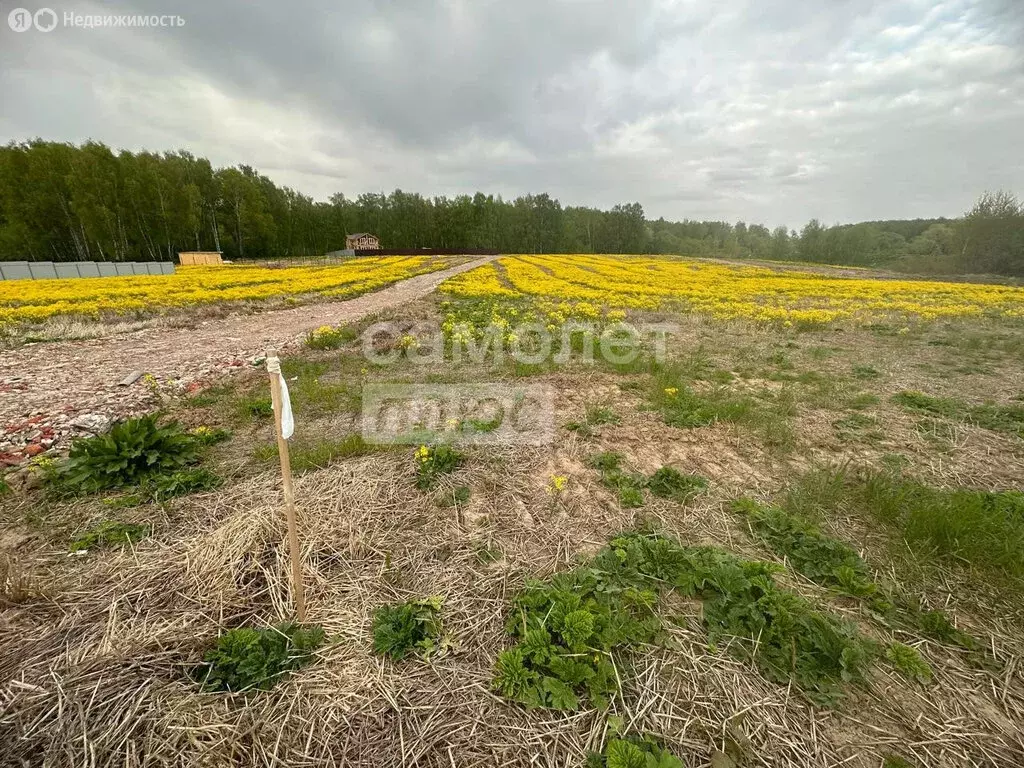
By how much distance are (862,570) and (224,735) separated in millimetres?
4383

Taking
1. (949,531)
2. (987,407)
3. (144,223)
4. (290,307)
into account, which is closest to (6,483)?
(949,531)

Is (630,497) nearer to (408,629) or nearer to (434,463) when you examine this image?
(434,463)

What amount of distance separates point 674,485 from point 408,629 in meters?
3.00

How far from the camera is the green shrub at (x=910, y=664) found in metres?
2.31

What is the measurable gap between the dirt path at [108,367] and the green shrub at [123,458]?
1.25 meters

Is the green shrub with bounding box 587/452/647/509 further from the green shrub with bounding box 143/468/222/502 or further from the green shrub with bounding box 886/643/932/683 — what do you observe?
the green shrub with bounding box 143/468/222/502

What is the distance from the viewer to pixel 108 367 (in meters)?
8.45

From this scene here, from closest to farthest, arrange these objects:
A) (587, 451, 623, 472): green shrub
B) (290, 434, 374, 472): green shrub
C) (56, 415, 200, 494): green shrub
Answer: (56, 415, 200, 494): green shrub < (290, 434, 374, 472): green shrub < (587, 451, 623, 472): green shrub

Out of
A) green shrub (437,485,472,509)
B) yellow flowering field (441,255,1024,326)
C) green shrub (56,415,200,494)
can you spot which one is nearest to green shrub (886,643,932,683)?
green shrub (437,485,472,509)

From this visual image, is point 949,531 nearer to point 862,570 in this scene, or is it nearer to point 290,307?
point 862,570

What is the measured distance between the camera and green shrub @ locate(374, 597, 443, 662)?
2.44 meters

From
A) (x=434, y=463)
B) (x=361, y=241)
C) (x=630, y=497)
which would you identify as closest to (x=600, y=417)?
(x=630, y=497)

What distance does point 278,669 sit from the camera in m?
2.29

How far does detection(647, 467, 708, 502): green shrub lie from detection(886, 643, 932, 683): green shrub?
1766 mm
